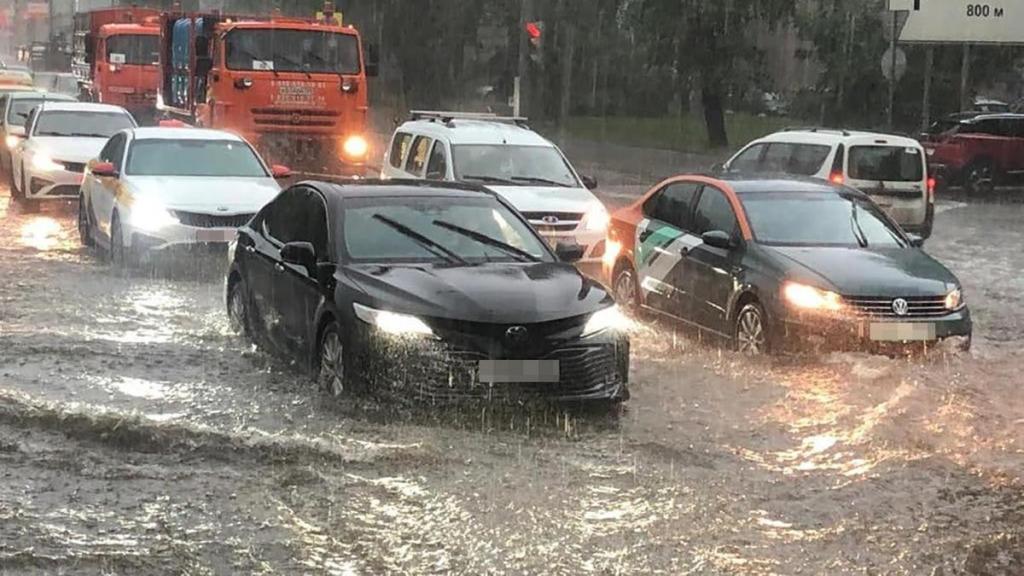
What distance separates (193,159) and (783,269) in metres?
7.48

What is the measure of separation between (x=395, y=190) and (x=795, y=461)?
136 inches

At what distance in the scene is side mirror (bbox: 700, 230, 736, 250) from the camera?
1113 cm

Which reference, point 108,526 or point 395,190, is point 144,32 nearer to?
point 395,190

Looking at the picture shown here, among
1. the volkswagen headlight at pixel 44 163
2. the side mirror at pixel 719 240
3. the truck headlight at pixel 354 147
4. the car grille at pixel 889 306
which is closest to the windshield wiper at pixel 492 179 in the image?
the side mirror at pixel 719 240

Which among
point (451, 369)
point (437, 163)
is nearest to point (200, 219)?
point (437, 163)

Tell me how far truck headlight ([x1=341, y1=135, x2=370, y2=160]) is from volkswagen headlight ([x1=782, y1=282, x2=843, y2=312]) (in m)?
13.5

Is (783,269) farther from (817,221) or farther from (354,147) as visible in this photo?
(354,147)

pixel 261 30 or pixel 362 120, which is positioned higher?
pixel 261 30

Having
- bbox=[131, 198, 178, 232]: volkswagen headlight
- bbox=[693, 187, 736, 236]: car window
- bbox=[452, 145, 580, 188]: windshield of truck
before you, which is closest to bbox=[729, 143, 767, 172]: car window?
bbox=[452, 145, 580, 188]: windshield of truck

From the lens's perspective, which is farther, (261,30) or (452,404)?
(261,30)

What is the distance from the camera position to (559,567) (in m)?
5.89

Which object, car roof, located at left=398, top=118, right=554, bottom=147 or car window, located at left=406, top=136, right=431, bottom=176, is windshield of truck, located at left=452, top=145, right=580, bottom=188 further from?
car window, located at left=406, top=136, right=431, bottom=176

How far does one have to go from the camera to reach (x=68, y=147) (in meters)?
20.7

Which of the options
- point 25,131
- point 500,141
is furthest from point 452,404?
point 25,131
